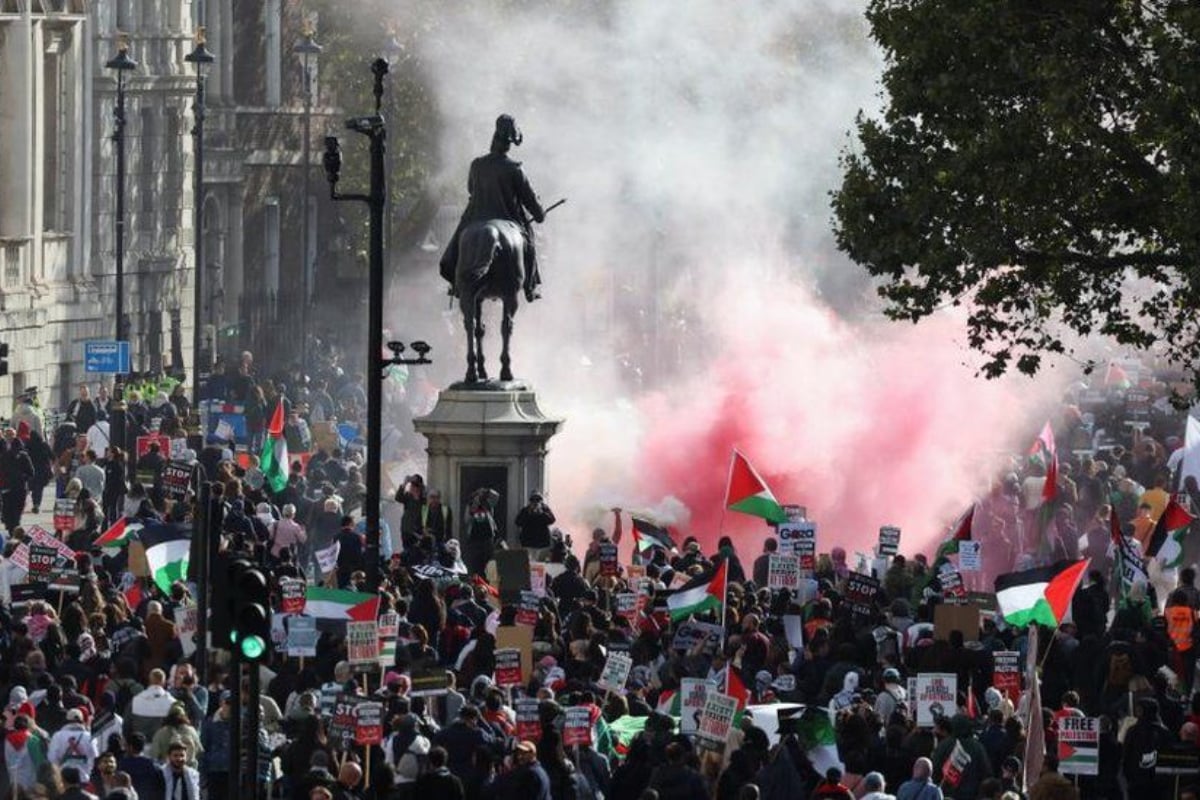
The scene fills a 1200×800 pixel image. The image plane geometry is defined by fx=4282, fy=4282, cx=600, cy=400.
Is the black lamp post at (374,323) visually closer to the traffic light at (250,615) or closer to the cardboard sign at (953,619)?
the cardboard sign at (953,619)

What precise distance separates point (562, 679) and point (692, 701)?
2.20 m

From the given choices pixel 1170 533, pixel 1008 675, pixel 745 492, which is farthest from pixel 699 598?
pixel 745 492

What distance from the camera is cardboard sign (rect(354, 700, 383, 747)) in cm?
2734

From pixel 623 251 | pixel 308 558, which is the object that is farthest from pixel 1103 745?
pixel 623 251

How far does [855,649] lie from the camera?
31844mm

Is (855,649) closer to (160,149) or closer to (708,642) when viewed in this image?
(708,642)

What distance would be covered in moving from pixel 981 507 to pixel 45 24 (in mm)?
29408

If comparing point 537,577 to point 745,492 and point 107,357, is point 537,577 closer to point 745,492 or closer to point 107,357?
point 745,492

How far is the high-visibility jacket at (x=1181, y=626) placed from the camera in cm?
3391

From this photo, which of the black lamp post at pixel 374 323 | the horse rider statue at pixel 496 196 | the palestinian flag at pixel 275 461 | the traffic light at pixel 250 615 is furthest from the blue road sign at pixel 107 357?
the traffic light at pixel 250 615

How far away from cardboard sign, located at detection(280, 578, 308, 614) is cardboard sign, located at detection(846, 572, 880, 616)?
172 inches

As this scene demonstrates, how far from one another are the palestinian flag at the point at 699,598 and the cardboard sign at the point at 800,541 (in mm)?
3247

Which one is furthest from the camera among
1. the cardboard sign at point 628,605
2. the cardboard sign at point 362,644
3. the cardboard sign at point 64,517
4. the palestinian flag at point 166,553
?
the cardboard sign at point 64,517

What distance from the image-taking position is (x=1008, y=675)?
30.6m
